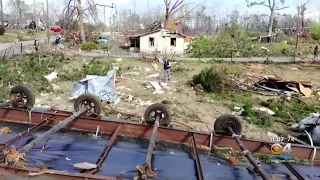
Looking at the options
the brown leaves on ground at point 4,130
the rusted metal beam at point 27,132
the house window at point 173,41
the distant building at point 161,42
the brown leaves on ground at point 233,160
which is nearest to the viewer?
the rusted metal beam at point 27,132

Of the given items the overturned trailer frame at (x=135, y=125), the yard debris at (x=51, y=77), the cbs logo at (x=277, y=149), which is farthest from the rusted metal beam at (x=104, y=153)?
the yard debris at (x=51, y=77)

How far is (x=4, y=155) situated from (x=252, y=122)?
28.5 feet

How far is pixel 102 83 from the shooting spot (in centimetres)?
1263

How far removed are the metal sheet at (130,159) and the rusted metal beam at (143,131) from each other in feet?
0.69

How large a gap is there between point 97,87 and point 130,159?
8244mm

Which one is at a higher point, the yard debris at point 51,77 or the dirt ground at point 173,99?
the yard debris at point 51,77

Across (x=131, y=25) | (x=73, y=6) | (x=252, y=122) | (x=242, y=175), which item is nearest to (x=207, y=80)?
(x=252, y=122)

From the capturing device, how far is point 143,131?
18.4ft

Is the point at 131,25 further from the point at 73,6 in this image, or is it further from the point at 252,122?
the point at 252,122

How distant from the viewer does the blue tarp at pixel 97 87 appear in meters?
12.3

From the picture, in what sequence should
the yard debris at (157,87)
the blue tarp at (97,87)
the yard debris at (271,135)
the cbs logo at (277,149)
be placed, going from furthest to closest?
the yard debris at (157,87)
the blue tarp at (97,87)
the yard debris at (271,135)
the cbs logo at (277,149)

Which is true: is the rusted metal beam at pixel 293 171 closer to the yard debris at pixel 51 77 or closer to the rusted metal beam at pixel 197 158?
the rusted metal beam at pixel 197 158

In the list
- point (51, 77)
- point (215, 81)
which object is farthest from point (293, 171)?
point (51, 77)

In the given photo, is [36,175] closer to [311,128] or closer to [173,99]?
[311,128]
